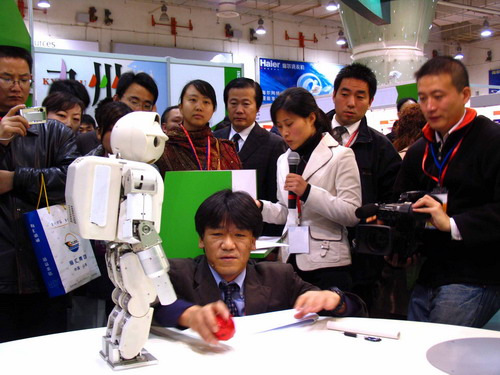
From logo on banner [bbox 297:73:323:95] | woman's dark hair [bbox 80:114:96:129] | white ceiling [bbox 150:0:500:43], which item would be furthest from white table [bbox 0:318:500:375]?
logo on banner [bbox 297:73:323:95]

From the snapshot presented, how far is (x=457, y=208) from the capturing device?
5.89ft

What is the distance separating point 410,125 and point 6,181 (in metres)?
2.01

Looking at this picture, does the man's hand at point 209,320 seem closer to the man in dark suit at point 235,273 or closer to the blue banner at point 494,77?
the man in dark suit at point 235,273

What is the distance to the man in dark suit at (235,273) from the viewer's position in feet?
5.31

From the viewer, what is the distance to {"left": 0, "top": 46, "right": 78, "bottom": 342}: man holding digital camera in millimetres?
2016

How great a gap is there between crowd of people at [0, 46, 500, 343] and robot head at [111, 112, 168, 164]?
405 millimetres

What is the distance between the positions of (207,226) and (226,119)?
8.84 feet

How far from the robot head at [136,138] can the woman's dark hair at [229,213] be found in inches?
20.1

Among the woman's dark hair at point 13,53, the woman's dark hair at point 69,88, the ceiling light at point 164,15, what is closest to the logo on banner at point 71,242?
the woman's dark hair at point 13,53

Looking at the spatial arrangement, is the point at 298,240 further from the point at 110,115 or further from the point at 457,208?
the point at 110,115

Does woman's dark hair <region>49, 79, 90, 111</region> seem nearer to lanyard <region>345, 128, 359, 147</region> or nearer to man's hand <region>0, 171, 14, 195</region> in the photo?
man's hand <region>0, 171, 14, 195</region>

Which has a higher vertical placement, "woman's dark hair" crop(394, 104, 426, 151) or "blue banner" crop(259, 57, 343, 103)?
"blue banner" crop(259, 57, 343, 103)

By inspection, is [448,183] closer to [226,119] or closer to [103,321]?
[103,321]

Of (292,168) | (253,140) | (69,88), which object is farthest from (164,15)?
(292,168)
